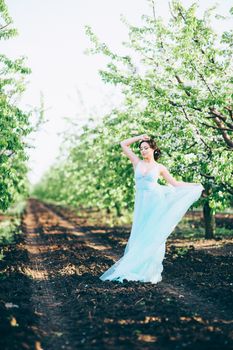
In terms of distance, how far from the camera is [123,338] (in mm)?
5680

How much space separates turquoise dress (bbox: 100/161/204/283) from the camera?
898cm

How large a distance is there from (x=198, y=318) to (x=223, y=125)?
24.2 ft

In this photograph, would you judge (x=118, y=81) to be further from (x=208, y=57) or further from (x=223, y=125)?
(x=223, y=125)

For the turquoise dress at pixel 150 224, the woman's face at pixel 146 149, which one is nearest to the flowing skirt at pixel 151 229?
the turquoise dress at pixel 150 224

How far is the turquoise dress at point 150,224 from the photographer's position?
898cm

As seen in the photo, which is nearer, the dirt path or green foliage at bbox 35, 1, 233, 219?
the dirt path

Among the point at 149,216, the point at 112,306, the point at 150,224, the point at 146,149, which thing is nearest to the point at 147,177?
the point at 146,149

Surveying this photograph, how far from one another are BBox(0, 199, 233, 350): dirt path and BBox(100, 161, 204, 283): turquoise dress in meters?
0.35

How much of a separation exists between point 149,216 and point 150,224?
0.65ft

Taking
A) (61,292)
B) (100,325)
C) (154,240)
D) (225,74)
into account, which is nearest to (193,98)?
(225,74)

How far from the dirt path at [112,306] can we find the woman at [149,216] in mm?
377

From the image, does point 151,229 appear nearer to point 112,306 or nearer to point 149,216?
point 149,216

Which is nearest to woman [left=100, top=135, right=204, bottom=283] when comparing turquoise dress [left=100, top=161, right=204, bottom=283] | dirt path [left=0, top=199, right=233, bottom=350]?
turquoise dress [left=100, top=161, right=204, bottom=283]

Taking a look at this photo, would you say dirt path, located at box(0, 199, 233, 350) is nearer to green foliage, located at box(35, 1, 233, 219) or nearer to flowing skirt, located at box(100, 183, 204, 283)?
flowing skirt, located at box(100, 183, 204, 283)
